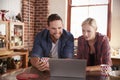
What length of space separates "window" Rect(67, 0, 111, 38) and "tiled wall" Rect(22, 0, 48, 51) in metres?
0.66

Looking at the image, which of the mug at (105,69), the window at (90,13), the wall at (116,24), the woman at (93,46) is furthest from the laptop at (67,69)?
the window at (90,13)

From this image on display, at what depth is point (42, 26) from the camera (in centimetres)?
567

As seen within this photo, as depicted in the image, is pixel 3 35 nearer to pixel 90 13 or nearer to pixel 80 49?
pixel 90 13

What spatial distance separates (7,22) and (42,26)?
1418 mm

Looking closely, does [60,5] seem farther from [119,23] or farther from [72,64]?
[72,64]

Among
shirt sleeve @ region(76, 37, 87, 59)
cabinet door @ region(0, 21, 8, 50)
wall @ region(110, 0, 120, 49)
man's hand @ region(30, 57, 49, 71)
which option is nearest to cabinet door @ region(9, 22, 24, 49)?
cabinet door @ region(0, 21, 8, 50)

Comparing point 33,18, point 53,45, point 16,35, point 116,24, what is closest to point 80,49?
point 53,45

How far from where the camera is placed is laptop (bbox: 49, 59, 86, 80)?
1.69 m

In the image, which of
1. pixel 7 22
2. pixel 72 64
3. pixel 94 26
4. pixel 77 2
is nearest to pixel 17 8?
pixel 7 22

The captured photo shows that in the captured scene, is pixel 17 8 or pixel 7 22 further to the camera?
pixel 17 8

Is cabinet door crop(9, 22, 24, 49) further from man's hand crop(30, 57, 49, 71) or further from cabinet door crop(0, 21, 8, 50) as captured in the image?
man's hand crop(30, 57, 49, 71)

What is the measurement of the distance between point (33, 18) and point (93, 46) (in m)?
3.57

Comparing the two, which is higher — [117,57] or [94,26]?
[94,26]

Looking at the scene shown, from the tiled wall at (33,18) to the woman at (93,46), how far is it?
3154 mm
